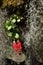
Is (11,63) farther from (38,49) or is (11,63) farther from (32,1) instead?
(32,1)

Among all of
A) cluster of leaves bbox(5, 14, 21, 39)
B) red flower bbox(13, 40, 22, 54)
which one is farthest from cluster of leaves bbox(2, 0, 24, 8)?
red flower bbox(13, 40, 22, 54)

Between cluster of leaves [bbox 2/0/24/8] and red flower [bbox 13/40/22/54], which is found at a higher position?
cluster of leaves [bbox 2/0/24/8]

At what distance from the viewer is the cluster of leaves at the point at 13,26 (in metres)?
3.72

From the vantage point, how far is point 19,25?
380 cm

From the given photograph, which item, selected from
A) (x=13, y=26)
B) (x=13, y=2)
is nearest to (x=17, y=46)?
(x=13, y=26)

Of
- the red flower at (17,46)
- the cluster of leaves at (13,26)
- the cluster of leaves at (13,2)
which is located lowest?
the red flower at (17,46)

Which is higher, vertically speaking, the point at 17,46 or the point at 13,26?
the point at 13,26

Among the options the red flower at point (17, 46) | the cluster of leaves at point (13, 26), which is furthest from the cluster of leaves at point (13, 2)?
the red flower at point (17, 46)

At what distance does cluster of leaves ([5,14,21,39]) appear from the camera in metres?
3.72

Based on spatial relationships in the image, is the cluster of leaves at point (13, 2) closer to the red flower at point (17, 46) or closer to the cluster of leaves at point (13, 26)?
the cluster of leaves at point (13, 26)

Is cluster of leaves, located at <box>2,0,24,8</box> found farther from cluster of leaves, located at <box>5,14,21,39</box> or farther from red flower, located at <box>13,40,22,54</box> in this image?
red flower, located at <box>13,40,22,54</box>

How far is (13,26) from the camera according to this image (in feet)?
12.3

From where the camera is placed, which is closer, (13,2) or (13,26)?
(13,2)

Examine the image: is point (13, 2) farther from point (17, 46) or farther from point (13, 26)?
point (17, 46)
